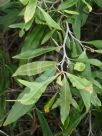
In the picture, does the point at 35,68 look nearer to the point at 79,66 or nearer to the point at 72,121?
the point at 79,66

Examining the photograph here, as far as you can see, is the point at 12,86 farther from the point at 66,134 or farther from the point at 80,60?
the point at 80,60

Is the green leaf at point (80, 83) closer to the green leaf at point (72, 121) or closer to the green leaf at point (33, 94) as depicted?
the green leaf at point (33, 94)

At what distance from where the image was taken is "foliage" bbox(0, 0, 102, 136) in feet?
3.61

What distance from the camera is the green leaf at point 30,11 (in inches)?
43.3

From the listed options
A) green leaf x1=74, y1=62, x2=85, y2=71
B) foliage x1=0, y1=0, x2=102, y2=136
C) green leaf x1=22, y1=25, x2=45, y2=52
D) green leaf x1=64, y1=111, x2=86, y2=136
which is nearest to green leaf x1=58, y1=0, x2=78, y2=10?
foliage x1=0, y1=0, x2=102, y2=136

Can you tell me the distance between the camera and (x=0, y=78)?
1.90m

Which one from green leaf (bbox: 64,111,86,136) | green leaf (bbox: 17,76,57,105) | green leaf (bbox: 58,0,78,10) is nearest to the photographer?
green leaf (bbox: 17,76,57,105)

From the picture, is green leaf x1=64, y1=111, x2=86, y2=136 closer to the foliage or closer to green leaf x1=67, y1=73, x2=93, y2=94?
the foliage

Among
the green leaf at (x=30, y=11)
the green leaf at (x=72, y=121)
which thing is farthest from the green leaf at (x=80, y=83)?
the green leaf at (x=72, y=121)

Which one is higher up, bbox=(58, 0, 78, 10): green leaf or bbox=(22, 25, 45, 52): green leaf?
bbox=(58, 0, 78, 10): green leaf

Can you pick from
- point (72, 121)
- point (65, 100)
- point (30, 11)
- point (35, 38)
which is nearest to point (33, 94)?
point (65, 100)

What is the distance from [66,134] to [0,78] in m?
0.49

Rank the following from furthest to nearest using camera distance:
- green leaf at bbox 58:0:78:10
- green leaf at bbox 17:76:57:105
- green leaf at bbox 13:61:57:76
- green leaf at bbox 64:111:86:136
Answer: green leaf at bbox 64:111:86:136
green leaf at bbox 58:0:78:10
green leaf at bbox 13:61:57:76
green leaf at bbox 17:76:57:105

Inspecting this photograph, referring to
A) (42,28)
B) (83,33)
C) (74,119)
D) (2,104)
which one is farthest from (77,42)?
(83,33)
